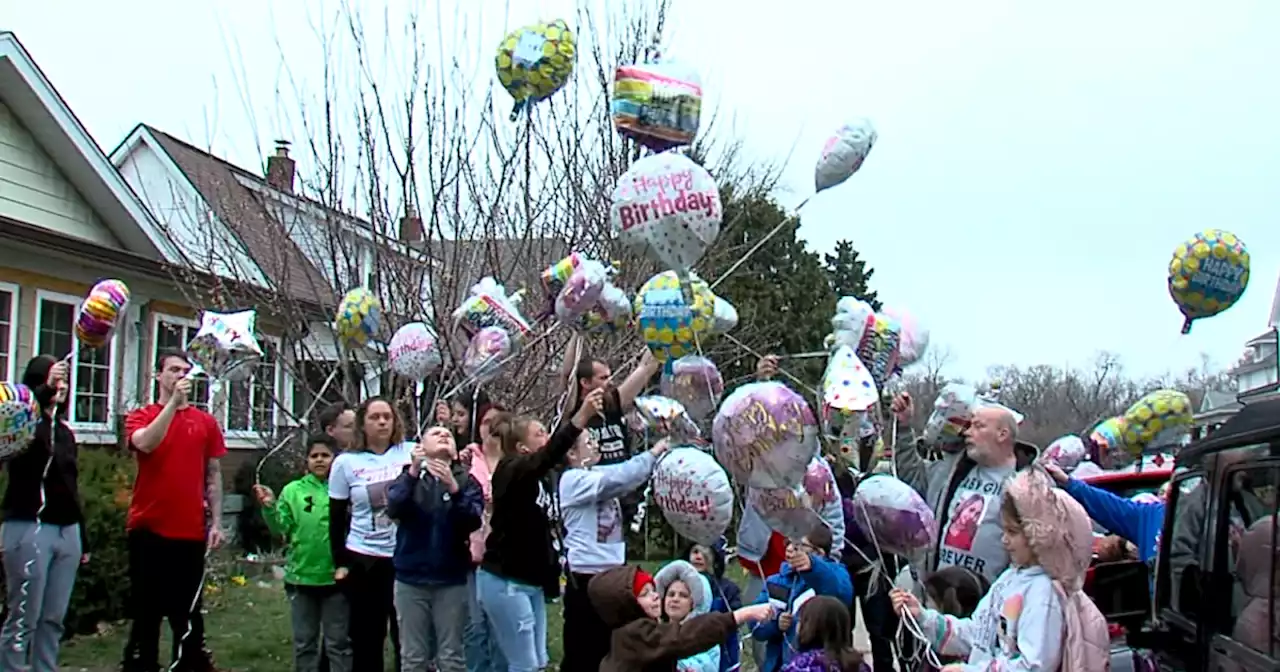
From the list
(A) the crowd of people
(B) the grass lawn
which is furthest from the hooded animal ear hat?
(B) the grass lawn

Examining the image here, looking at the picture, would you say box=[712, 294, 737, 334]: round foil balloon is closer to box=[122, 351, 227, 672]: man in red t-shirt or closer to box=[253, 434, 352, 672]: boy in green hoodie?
box=[253, 434, 352, 672]: boy in green hoodie

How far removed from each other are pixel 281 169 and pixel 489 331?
18.7 feet

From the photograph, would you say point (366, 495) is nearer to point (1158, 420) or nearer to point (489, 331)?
point (489, 331)

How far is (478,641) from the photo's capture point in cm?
640

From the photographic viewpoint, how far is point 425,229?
10711 mm

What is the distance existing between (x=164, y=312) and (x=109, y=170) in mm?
1758

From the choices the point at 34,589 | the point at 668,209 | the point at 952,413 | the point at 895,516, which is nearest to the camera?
the point at 895,516

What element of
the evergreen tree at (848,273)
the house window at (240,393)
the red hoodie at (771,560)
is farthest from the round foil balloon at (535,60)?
the evergreen tree at (848,273)

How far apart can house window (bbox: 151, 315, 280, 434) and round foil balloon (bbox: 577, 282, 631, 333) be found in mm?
5333

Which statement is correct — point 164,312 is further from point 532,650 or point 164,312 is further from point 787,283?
point 532,650

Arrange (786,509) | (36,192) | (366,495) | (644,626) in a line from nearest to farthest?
(644,626) < (786,509) < (366,495) < (36,192)

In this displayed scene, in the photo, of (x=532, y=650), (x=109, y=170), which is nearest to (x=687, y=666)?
(x=532, y=650)

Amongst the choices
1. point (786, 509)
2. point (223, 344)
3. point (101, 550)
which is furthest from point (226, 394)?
point (786, 509)

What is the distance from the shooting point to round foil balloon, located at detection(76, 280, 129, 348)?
6508mm
